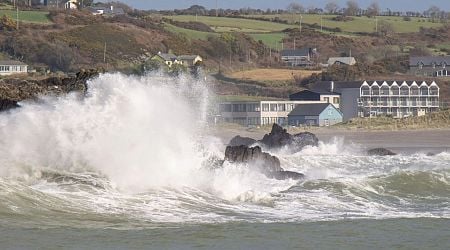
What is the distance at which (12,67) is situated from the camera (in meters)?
78.9

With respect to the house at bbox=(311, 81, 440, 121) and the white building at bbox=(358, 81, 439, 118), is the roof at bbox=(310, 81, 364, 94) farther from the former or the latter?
the white building at bbox=(358, 81, 439, 118)

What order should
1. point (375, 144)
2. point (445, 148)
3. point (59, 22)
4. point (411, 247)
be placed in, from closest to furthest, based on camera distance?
point (411, 247) < point (445, 148) < point (375, 144) < point (59, 22)

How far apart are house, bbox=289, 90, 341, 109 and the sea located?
46.7 m

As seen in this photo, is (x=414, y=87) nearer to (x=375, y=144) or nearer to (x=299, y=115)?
(x=299, y=115)

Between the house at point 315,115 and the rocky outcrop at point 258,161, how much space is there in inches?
1451

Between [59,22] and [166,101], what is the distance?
78.5 metres

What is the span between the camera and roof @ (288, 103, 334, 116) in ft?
226

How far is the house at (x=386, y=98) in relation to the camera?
7638 centimetres

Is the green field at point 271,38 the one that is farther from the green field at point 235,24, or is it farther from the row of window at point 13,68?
the row of window at point 13,68

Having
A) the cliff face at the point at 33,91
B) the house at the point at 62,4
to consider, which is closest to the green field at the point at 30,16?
the house at the point at 62,4

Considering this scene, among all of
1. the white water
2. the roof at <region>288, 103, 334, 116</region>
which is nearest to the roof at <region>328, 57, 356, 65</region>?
the roof at <region>288, 103, 334, 116</region>

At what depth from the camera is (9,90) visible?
1265 inches

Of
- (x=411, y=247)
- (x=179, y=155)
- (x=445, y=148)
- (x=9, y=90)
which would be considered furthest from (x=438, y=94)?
(x=411, y=247)

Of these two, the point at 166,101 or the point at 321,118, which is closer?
the point at 166,101
